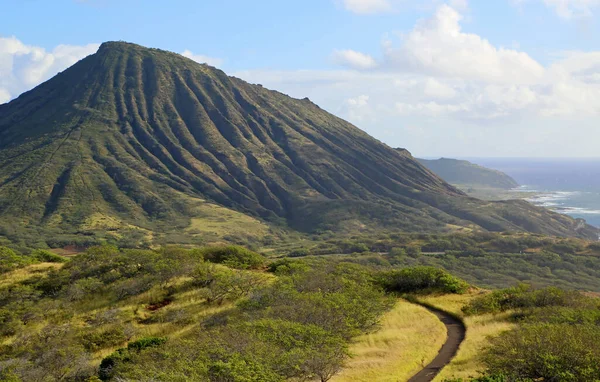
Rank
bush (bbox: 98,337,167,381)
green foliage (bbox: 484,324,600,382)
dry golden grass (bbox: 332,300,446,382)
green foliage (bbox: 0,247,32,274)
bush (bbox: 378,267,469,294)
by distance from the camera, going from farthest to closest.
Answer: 1. bush (bbox: 378,267,469,294)
2. green foliage (bbox: 0,247,32,274)
3. dry golden grass (bbox: 332,300,446,382)
4. bush (bbox: 98,337,167,381)
5. green foliage (bbox: 484,324,600,382)

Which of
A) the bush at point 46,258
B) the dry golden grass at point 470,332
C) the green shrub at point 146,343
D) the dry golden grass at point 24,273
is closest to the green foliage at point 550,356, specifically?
the dry golden grass at point 470,332

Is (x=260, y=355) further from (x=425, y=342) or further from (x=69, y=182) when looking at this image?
(x=69, y=182)

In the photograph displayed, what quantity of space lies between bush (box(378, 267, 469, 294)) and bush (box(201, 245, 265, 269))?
56.4 feet

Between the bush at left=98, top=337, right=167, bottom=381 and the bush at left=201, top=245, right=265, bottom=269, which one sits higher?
the bush at left=201, top=245, right=265, bottom=269

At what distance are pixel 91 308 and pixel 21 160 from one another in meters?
188

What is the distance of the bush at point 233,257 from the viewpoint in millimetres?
57250

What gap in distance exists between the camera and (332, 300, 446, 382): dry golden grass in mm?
29080

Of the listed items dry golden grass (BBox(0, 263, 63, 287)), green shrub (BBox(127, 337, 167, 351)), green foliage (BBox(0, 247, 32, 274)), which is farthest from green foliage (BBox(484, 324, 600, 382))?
green foliage (BBox(0, 247, 32, 274))

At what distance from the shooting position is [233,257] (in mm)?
58844

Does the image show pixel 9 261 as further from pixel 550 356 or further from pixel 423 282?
pixel 550 356

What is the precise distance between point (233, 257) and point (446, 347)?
32.1m

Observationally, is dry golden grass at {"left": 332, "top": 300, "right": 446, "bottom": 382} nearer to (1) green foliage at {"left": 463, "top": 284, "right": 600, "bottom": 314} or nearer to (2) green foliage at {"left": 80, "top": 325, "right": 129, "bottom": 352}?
(1) green foliage at {"left": 463, "top": 284, "right": 600, "bottom": 314}

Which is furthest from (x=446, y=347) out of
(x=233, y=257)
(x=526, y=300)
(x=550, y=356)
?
(x=233, y=257)

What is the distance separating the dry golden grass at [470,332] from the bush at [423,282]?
4.79ft
